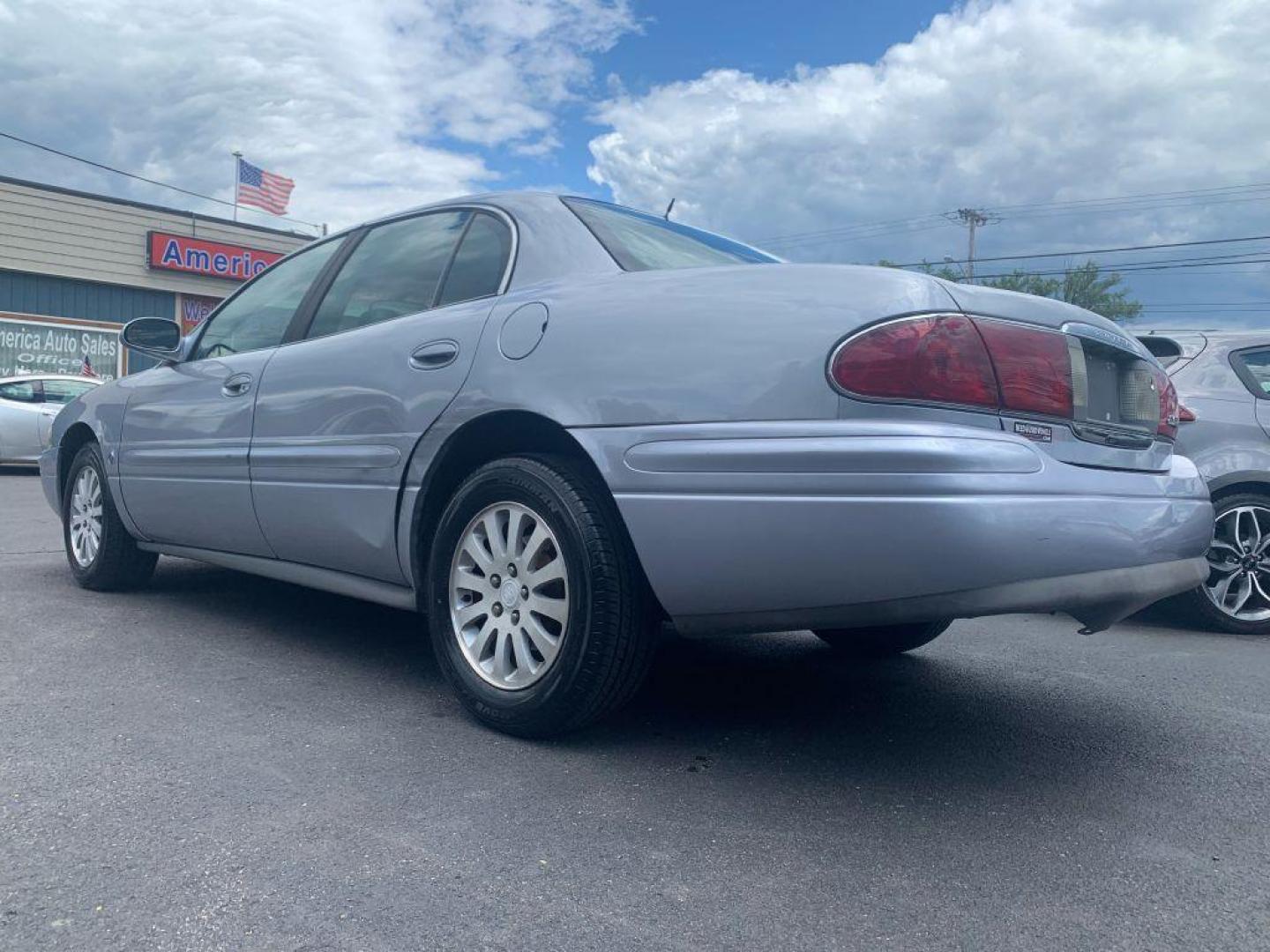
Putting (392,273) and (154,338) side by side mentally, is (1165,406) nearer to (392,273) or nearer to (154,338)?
(392,273)

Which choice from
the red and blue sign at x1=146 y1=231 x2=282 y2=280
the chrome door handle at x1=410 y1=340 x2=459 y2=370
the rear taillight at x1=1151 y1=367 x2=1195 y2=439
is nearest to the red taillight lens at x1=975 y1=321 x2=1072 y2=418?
the rear taillight at x1=1151 y1=367 x2=1195 y2=439

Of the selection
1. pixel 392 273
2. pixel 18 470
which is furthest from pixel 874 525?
pixel 18 470

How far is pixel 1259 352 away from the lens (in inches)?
216

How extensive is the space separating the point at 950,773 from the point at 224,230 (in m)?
24.0

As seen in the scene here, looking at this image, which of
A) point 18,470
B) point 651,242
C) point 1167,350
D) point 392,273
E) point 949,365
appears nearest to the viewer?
point 949,365

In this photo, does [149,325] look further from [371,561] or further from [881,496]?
[881,496]

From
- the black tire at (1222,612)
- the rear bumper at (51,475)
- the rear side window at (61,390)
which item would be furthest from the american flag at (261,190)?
the black tire at (1222,612)

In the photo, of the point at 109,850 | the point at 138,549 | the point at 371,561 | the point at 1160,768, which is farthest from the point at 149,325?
the point at 1160,768

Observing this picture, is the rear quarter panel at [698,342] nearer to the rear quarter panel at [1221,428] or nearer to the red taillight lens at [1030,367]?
the red taillight lens at [1030,367]

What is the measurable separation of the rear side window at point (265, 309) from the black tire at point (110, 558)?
0.86 meters

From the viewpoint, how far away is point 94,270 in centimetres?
2170

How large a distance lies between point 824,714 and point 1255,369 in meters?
3.41

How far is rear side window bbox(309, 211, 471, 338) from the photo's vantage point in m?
3.70

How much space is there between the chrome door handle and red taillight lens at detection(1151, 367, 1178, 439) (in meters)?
1.98
